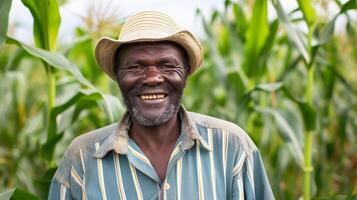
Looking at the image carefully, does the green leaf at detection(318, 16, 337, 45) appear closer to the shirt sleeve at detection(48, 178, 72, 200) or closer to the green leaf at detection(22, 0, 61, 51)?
the green leaf at detection(22, 0, 61, 51)

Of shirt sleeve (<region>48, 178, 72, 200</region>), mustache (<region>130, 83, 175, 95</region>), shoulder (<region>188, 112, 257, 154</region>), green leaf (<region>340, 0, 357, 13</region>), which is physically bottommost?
shirt sleeve (<region>48, 178, 72, 200</region>)

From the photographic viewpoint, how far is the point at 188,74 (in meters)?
2.12

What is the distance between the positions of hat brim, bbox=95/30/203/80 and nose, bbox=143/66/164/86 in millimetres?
86

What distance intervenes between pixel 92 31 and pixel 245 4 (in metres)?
1.40

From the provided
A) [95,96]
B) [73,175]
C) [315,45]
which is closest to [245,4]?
[315,45]

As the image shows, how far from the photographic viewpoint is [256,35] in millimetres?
3166

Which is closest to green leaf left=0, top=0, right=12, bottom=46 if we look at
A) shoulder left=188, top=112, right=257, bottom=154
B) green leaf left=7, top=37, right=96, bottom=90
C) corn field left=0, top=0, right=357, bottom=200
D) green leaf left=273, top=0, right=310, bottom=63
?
corn field left=0, top=0, right=357, bottom=200

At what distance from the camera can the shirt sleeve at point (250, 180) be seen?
1.96 metres

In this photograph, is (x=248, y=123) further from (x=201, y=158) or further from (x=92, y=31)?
(x=201, y=158)

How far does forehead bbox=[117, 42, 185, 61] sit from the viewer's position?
195 centimetres

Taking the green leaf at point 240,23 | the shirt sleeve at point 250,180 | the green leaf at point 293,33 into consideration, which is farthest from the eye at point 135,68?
the green leaf at point 240,23

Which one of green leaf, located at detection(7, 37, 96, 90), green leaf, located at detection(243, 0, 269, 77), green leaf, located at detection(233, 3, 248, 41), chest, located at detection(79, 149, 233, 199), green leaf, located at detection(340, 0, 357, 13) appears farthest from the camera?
green leaf, located at detection(233, 3, 248, 41)

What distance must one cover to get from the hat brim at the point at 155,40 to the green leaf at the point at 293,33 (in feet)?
2.65

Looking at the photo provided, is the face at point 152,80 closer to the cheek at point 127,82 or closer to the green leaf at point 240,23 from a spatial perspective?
the cheek at point 127,82
